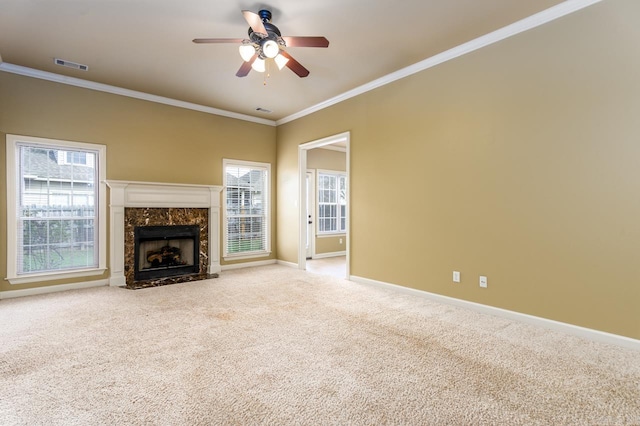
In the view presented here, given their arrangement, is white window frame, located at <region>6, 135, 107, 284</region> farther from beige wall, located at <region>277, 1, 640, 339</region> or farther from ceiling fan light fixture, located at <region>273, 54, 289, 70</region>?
beige wall, located at <region>277, 1, 640, 339</region>

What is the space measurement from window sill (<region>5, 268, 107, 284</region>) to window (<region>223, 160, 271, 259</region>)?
210cm

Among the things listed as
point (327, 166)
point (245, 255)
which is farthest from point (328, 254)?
point (245, 255)

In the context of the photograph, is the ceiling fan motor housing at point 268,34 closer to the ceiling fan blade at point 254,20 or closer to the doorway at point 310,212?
the ceiling fan blade at point 254,20

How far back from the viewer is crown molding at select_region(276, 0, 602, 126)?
297cm

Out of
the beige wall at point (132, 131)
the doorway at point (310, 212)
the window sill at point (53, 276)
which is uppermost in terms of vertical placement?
the beige wall at point (132, 131)

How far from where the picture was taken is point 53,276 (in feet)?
14.9

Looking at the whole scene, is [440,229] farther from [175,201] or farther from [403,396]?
[175,201]

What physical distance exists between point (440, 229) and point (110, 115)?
5151 millimetres

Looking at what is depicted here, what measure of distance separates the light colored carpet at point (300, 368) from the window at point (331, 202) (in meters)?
4.28

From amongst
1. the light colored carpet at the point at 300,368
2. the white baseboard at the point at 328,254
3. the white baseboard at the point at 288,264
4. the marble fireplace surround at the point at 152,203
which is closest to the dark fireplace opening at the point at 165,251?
the marble fireplace surround at the point at 152,203

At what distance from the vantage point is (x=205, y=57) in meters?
3.98

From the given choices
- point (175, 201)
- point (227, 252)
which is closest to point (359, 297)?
point (227, 252)

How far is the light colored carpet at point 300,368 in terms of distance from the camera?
6.13 ft

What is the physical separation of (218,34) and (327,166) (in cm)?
482
